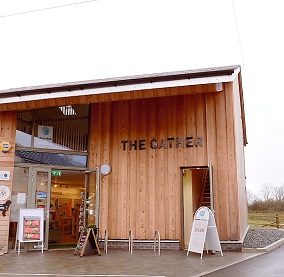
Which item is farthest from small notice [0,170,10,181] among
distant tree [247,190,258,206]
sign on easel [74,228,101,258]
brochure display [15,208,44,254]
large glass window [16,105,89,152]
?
distant tree [247,190,258,206]

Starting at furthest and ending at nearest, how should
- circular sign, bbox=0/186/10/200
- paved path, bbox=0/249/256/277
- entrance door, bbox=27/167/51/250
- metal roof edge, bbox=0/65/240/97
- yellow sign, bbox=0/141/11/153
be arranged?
1. entrance door, bbox=27/167/51/250
2. yellow sign, bbox=0/141/11/153
3. circular sign, bbox=0/186/10/200
4. metal roof edge, bbox=0/65/240/97
5. paved path, bbox=0/249/256/277

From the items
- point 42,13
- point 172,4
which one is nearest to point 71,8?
point 42,13

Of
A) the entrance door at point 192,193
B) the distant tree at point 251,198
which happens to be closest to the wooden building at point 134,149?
the entrance door at point 192,193

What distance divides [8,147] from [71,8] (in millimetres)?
4338

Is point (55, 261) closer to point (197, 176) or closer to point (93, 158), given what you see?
point (93, 158)

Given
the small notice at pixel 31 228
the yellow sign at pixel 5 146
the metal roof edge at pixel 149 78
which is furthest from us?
the yellow sign at pixel 5 146

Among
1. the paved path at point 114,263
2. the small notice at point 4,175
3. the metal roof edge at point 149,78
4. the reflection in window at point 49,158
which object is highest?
the metal roof edge at point 149,78

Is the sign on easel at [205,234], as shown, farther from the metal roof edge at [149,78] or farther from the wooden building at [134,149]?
the metal roof edge at [149,78]

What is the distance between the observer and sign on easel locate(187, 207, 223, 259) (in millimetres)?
8523

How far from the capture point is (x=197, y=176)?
13469 millimetres

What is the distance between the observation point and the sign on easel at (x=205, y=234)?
852 cm

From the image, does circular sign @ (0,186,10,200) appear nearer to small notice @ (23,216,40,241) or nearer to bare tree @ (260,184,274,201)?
small notice @ (23,216,40,241)

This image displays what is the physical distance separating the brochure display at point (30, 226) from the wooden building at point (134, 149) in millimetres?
484

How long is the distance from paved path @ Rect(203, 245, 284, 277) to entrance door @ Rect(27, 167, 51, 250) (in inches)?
208
